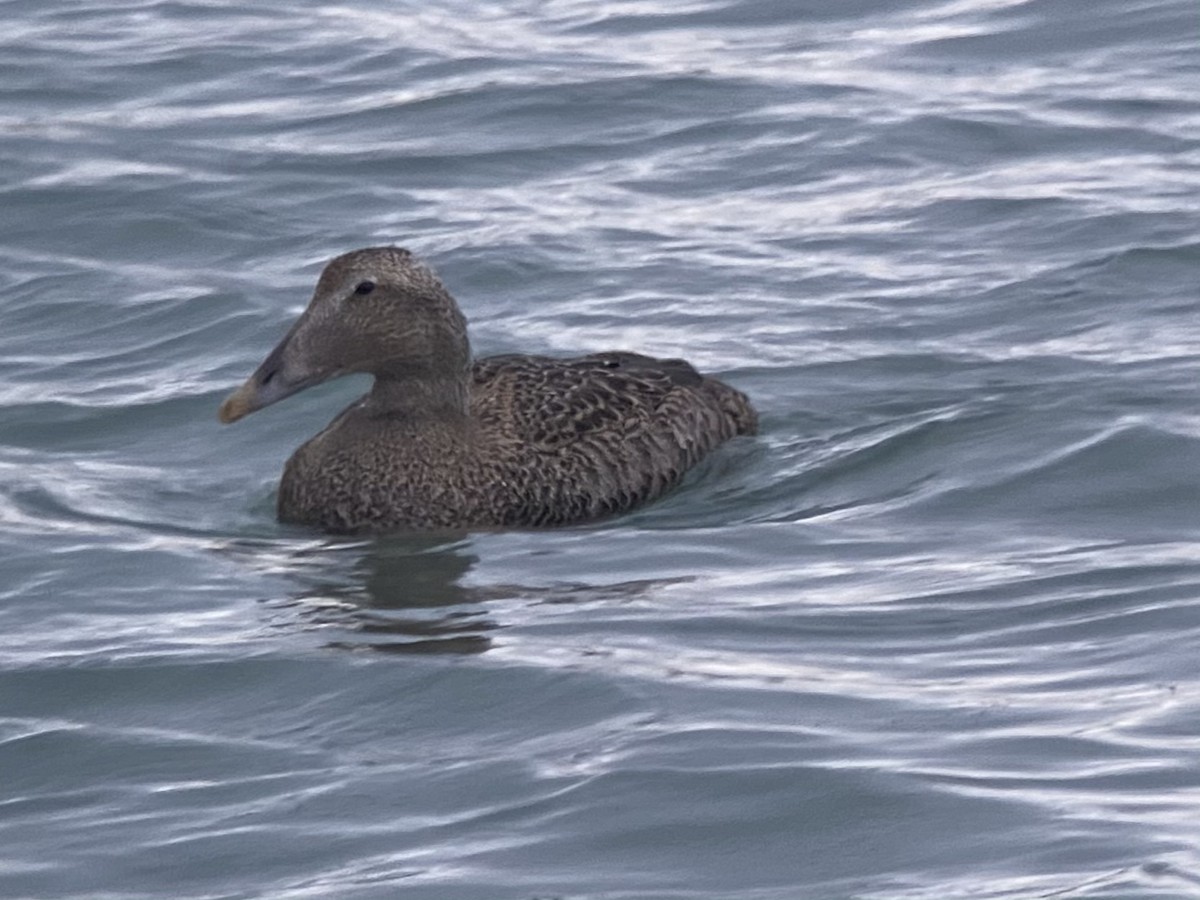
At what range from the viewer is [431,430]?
1066 cm

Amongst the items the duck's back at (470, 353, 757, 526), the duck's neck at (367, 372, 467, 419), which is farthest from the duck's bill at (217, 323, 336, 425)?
the duck's back at (470, 353, 757, 526)

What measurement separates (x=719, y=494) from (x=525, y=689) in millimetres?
2858

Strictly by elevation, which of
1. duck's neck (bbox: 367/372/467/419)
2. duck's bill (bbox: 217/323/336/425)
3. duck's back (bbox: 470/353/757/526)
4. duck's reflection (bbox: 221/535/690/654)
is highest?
duck's bill (bbox: 217/323/336/425)

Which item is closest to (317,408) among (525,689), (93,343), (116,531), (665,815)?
(93,343)

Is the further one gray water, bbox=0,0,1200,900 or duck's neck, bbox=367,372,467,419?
duck's neck, bbox=367,372,467,419

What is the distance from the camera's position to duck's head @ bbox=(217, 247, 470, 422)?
10.2 meters

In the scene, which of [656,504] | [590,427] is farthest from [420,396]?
[656,504]

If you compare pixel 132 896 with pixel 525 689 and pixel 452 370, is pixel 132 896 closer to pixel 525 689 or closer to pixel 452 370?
pixel 525 689

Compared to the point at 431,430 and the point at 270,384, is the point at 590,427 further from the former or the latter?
the point at 270,384

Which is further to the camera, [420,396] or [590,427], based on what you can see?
[590,427]

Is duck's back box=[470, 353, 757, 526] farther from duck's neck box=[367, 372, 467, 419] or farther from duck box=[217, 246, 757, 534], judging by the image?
duck's neck box=[367, 372, 467, 419]

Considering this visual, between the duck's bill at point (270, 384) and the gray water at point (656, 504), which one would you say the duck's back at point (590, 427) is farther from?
the duck's bill at point (270, 384)

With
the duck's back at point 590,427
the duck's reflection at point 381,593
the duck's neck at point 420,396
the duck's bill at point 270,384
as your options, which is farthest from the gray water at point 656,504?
the duck's neck at point 420,396

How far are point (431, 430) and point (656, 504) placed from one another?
86cm
